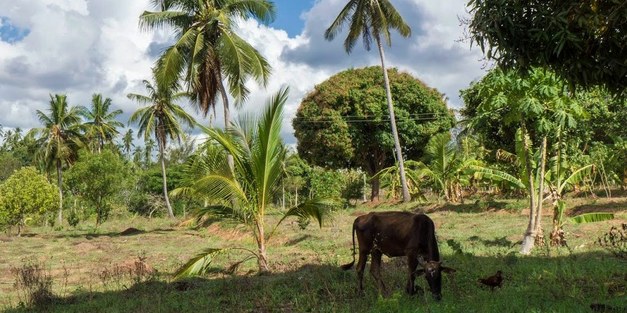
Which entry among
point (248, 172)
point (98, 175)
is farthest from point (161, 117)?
point (248, 172)

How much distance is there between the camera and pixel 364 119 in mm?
33312

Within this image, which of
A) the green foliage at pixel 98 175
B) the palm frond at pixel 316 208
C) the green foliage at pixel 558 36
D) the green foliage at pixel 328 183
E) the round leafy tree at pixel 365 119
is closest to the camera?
the green foliage at pixel 558 36

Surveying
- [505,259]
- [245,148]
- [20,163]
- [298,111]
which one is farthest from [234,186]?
[20,163]

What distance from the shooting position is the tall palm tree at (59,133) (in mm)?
43031

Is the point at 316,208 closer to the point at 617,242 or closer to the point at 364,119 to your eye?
the point at 617,242

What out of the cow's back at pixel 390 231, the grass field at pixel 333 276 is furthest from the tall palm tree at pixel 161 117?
the cow's back at pixel 390 231

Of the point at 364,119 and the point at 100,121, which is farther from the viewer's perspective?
the point at 100,121

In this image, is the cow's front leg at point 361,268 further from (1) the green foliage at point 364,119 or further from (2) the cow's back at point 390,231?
(1) the green foliage at point 364,119

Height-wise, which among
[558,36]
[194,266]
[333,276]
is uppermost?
[558,36]

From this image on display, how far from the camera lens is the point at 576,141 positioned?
55.8 ft

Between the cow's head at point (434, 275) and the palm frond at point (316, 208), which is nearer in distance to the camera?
the cow's head at point (434, 275)

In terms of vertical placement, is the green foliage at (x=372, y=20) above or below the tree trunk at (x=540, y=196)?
above

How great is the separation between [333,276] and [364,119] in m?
23.9

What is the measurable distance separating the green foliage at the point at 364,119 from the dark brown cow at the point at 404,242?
24.1 metres
